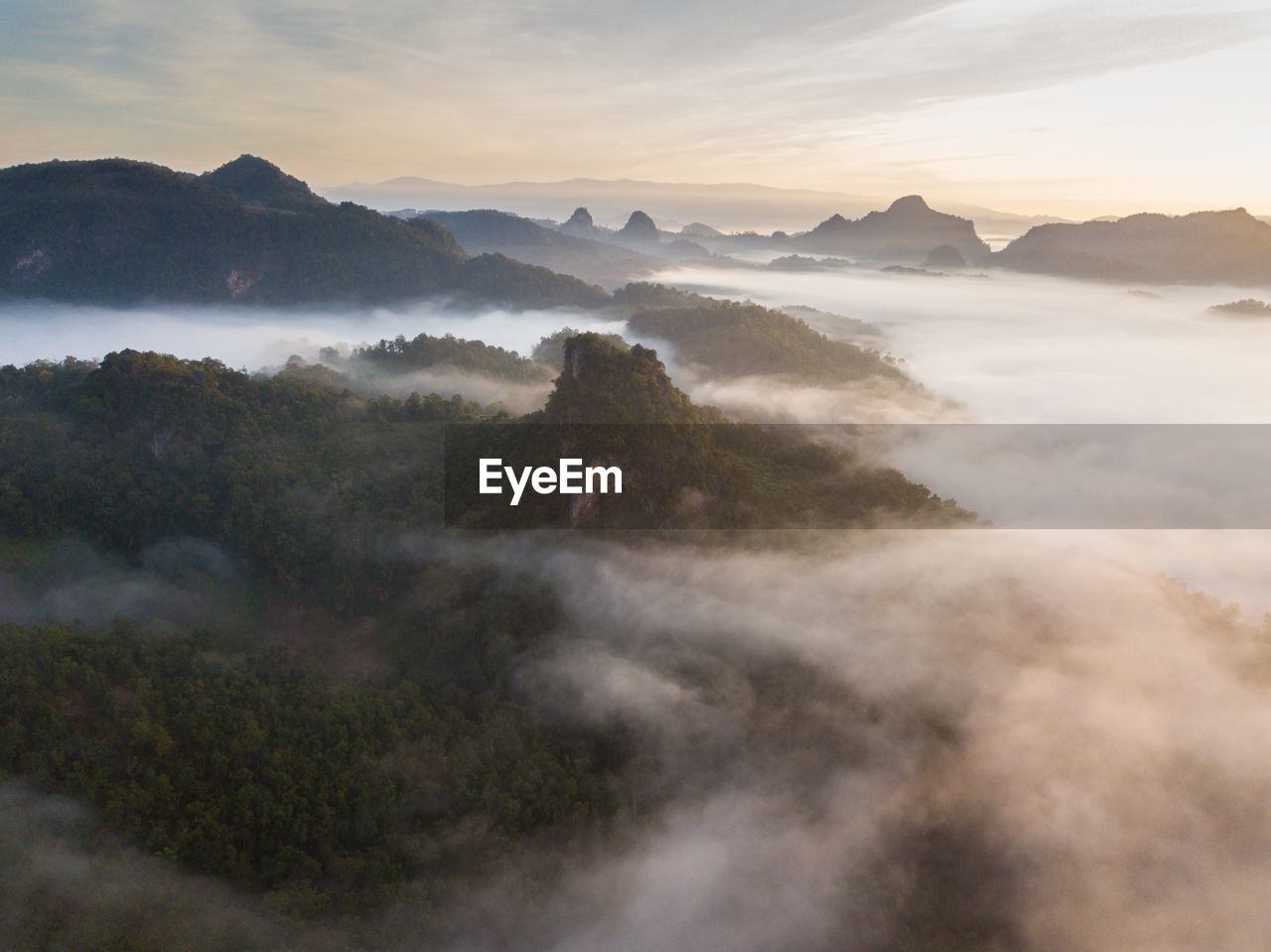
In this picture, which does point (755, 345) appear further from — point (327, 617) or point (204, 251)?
point (204, 251)

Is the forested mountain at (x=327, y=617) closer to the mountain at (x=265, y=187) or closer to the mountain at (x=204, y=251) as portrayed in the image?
the mountain at (x=204, y=251)

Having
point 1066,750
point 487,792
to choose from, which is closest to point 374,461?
point 487,792

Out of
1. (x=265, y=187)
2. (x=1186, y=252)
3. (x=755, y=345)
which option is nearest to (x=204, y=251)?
(x=265, y=187)

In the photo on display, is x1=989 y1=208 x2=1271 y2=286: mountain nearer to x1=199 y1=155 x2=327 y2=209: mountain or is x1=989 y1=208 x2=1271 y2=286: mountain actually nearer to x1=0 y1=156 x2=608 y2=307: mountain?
x1=0 y1=156 x2=608 y2=307: mountain

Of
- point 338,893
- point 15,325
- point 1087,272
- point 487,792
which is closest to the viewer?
point 338,893

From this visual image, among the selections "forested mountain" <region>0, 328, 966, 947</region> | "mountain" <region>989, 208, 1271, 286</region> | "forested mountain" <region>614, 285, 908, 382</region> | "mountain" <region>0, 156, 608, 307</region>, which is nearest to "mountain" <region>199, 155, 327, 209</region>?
"mountain" <region>0, 156, 608, 307</region>

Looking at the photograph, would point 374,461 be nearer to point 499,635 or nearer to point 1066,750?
point 499,635
